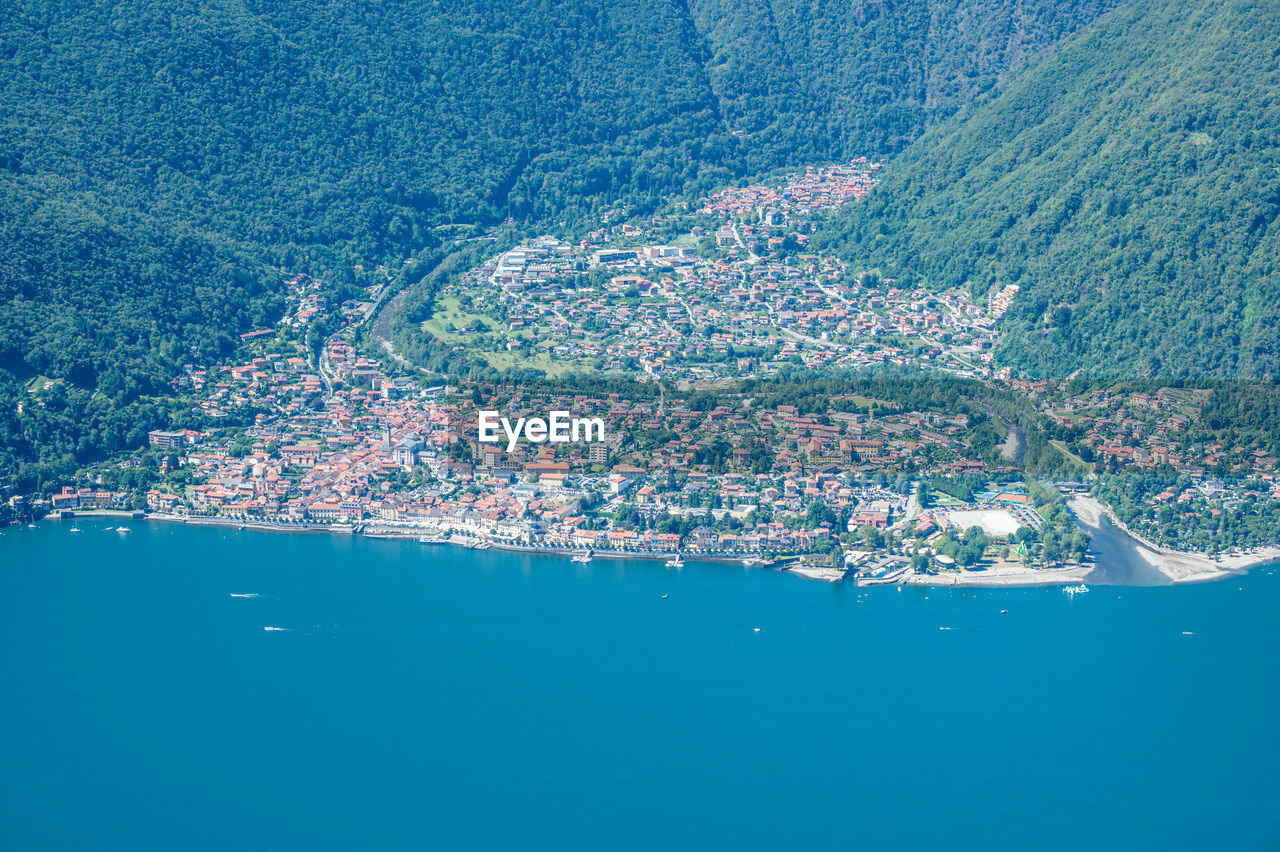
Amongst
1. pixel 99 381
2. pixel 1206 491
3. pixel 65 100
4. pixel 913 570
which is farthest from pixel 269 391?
pixel 1206 491

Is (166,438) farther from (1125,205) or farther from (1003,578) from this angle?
(1125,205)

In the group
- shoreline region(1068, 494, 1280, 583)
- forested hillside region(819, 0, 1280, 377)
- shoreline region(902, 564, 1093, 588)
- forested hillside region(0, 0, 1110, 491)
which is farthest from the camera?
forested hillside region(0, 0, 1110, 491)

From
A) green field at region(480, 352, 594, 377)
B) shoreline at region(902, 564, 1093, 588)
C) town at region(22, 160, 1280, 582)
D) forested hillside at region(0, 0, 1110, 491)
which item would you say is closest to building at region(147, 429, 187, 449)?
town at region(22, 160, 1280, 582)

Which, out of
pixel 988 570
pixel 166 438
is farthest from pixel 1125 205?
pixel 166 438

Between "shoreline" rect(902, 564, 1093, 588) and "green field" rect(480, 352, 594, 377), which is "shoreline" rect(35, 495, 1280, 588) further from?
"green field" rect(480, 352, 594, 377)

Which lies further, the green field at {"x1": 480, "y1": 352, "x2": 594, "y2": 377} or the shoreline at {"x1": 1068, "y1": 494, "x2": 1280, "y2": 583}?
the green field at {"x1": 480, "y1": 352, "x2": 594, "y2": 377}

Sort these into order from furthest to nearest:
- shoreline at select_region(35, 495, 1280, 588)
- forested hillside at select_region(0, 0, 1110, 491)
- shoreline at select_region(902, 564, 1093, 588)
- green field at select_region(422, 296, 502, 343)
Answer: green field at select_region(422, 296, 502, 343), forested hillside at select_region(0, 0, 1110, 491), shoreline at select_region(35, 495, 1280, 588), shoreline at select_region(902, 564, 1093, 588)

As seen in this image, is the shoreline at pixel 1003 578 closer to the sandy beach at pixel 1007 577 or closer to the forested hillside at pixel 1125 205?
the sandy beach at pixel 1007 577
